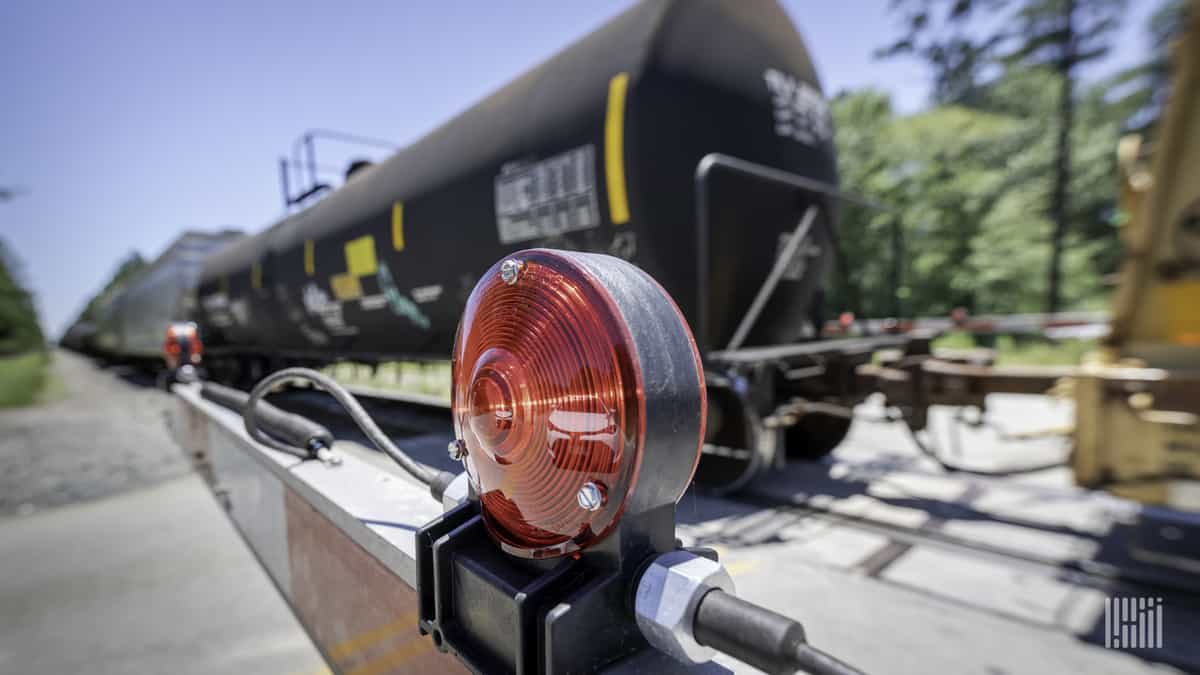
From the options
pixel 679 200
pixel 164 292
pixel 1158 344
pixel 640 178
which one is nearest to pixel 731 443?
pixel 679 200

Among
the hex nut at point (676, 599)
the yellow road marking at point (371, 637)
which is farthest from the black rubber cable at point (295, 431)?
the hex nut at point (676, 599)

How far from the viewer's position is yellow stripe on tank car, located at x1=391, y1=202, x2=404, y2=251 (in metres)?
4.74

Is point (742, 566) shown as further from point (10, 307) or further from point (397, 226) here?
point (10, 307)

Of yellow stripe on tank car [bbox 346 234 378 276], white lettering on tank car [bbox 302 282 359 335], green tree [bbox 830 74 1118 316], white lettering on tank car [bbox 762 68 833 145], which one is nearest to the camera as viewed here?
white lettering on tank car [bbox 762 68 833 145]

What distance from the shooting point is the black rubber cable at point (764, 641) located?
626mm

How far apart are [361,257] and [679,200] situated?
3322 millimetres

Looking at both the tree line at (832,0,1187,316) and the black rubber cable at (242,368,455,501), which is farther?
the tree line at (832,0,1187,316)

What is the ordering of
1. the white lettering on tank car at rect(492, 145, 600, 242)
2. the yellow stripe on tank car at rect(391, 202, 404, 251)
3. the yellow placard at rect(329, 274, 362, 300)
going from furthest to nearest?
the yellow placard at rect(329, 274, 362, 300), the yellow stripe on tank car at rect(391, 202, 404, 251), the white lettering on tank car at rect(492, 145, 600, 242)

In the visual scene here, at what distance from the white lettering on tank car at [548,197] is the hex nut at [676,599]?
8.84 feet

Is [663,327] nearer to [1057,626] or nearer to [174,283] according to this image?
[1057,626]

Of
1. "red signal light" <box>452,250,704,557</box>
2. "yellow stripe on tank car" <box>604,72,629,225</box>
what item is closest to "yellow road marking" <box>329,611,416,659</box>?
"red signal light" <box>452,250,704,557</box>

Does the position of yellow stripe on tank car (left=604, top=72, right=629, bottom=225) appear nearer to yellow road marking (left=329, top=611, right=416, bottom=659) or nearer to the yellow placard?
yellow road marking (left=329, top=611, right=416, bottom=659)

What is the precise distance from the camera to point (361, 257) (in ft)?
17.5

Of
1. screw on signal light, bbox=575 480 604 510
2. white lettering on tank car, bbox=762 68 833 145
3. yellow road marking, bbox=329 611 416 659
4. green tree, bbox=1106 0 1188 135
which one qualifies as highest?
green tree, bbox=1106 0 1188 135
